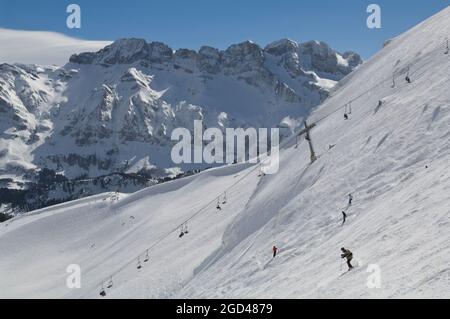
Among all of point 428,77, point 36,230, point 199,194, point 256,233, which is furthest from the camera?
point 36,230

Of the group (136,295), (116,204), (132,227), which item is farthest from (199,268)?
(116,204)

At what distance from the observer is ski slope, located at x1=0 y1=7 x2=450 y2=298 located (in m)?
19.5

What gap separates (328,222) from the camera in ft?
93.6

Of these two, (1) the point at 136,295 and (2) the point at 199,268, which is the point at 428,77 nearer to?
(2) the point at 199,268

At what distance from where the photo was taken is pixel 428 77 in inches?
1540

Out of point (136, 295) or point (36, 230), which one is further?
point (36, 230)

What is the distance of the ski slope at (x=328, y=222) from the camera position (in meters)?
19.5

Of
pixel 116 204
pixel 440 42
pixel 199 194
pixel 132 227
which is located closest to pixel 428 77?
pixel 440 42
